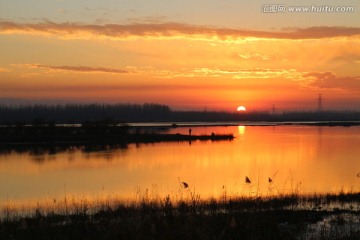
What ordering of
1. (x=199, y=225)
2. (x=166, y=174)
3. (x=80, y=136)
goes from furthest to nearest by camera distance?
(x=80, y=136) → (x=166, y=174) → (x=199, y=225)


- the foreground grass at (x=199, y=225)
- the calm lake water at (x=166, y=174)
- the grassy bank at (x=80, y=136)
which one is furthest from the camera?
the grassy bank at (x=80, y=136)

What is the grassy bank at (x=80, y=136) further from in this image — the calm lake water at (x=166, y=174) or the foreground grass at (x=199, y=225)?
the foreground grass at (x=199, y=225)

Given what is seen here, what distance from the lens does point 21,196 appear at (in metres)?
18.7

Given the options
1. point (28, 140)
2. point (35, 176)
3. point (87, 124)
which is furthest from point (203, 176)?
point (87, 124)

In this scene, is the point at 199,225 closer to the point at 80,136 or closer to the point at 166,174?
the point at 166,174

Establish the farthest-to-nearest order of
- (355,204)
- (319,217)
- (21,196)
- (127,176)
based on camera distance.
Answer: (127,176), (21,196), (355,204), (319,217)

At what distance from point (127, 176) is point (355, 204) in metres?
13.9

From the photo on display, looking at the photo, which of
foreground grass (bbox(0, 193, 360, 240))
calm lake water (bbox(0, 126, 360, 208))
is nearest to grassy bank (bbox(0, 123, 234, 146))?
calm lake water (bbox(0, 126, 360, 208))

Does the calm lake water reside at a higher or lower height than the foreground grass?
lower

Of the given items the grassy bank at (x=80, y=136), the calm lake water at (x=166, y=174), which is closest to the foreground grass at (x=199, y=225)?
the calm lake water at (x=166, y=174)

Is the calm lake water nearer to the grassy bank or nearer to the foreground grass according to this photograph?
the foreground grass

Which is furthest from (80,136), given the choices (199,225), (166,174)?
(199,225)

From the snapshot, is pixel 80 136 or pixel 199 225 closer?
pixel 199 225

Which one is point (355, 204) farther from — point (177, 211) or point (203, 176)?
point (203, 176)
